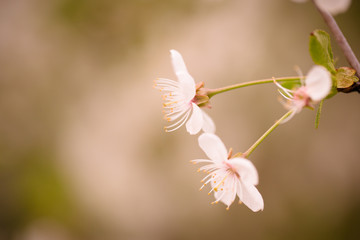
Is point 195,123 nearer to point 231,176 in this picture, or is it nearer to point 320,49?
point 231,176

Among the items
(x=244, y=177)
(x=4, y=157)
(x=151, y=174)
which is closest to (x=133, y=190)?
(x=151, y=174)

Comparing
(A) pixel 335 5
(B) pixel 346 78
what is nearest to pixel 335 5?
(A) pixel 335 5

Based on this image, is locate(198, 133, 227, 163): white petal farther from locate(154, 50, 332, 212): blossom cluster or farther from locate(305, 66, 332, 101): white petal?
locate(305, 66, 332, 101): white petal

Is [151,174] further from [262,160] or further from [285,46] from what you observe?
[285,46]

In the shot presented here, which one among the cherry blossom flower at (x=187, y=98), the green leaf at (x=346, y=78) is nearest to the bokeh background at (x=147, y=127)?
the cherry blossom flower at (x=187, y=98)

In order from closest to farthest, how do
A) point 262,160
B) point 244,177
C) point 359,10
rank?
point 244,177, point 359,10, point 262,160

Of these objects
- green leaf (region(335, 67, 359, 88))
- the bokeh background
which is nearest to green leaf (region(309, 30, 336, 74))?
green leaf (region(335, 67, 359, 88))
